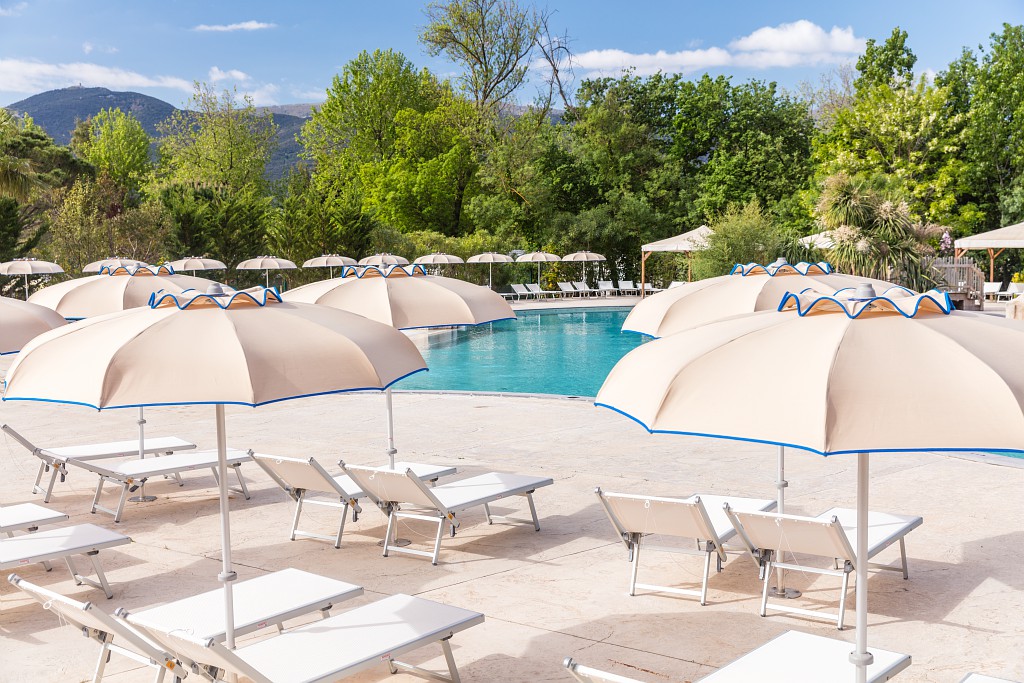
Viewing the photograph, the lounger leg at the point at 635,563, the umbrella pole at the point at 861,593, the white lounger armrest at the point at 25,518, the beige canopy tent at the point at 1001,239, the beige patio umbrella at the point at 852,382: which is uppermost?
the beige canopy tent at the point at 1001,239

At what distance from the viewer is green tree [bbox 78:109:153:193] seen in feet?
226

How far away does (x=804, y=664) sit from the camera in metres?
3.86

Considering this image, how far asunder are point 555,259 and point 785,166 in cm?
1206

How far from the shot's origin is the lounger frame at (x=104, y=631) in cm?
375

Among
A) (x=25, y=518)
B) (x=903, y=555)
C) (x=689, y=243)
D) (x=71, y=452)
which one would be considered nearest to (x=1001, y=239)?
Answer: (x=689, y=243)

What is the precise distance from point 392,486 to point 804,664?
3.32 meters

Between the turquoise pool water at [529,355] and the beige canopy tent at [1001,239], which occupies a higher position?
the beige canopy tent at [1001,239]

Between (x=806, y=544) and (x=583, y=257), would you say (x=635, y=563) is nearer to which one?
(x=806, y=544)

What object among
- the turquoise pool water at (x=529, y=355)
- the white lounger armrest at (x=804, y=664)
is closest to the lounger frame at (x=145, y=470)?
the white lounger armrest at (x=804, y=664)

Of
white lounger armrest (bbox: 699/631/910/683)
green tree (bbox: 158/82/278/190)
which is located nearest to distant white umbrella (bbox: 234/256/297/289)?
green tree (bbox: 158/82/278/190)

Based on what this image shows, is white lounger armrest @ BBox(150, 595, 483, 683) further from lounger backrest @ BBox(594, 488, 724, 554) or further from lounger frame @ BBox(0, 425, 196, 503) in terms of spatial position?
lounger frame @ BBox(0, 425, 196, 503)

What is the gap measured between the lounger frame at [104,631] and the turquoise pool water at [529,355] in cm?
1293

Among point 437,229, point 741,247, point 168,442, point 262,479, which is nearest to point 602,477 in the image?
point 262,479

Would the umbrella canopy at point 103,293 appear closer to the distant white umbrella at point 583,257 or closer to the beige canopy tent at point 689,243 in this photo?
the beige canopy tent at point 689,243
